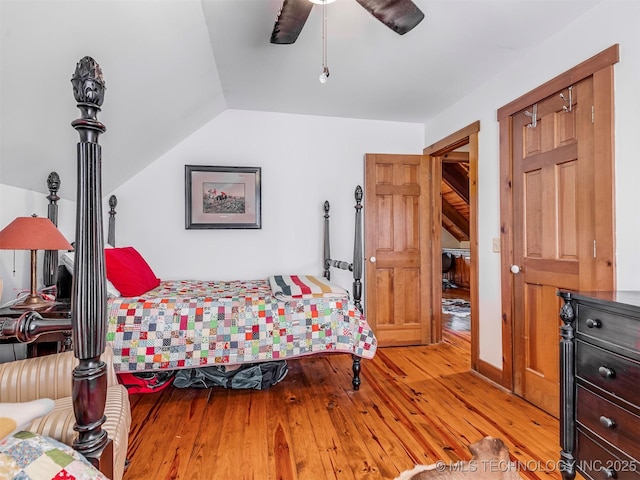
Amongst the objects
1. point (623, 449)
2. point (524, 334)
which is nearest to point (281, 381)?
point (524, 334)

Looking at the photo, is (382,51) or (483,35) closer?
(483,35)

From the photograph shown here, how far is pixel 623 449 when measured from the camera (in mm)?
1222

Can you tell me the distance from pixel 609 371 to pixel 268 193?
2944 millimetres

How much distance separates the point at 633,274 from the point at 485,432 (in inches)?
44.7

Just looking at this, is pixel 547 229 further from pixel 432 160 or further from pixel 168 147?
pixel 168 147

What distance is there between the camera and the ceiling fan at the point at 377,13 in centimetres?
151

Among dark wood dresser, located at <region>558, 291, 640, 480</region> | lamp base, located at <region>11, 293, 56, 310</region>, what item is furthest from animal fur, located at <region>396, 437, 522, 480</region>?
lamp base, located at <region>11, 293, 56, 310</region>

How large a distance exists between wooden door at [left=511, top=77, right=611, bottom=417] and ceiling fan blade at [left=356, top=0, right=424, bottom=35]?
113cm

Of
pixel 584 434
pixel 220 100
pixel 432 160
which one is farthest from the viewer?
pixel 432 160

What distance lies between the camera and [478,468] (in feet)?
5.13

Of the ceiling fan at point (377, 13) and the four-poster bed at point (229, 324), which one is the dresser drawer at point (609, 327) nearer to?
the four-poster bed at point (229, 324)

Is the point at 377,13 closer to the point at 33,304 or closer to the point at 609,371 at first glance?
the point at 609,371

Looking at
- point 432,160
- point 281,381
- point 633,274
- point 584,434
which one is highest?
point 432,160

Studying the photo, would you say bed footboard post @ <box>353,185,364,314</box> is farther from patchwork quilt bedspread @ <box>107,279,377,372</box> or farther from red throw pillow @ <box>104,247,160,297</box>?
red throw pillow @ <box>104,247,160,297</box>
